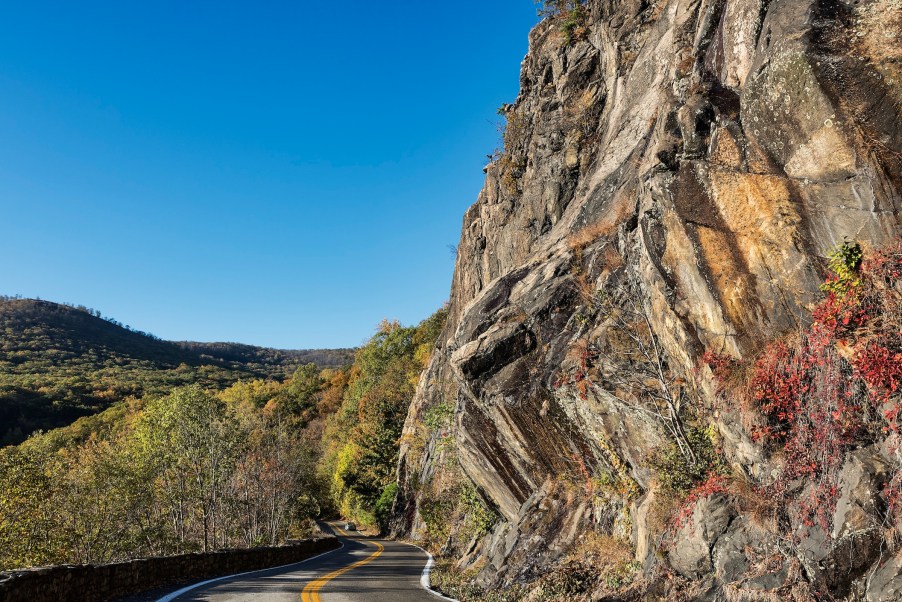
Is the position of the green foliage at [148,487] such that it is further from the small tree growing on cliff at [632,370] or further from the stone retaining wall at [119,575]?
the small tree growing on cliff at [632,370]

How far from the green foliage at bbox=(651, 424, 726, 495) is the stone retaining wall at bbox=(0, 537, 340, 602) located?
11.3m

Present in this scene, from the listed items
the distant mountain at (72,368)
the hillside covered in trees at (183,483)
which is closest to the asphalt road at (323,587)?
the hillside covered in trees at (183,483)

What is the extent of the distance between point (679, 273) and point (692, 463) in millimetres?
3621

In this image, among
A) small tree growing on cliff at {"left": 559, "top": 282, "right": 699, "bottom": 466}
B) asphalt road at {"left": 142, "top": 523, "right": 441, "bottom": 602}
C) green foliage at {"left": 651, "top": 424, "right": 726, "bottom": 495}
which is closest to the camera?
green foliage at {"left": 651, "top": 424, "right": 726, "bottom": 495}

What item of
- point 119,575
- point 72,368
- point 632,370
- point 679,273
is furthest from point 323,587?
point 72,368

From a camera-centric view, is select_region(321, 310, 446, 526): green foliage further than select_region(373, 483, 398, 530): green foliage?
Yes

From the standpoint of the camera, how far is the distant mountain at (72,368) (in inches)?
3932

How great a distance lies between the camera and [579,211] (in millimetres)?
16094

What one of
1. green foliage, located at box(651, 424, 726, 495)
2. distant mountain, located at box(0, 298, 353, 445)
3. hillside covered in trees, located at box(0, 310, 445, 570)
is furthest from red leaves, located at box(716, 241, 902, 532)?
distant mountain, located at box(0, 298, 353, 445)

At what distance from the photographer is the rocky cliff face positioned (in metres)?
7.71

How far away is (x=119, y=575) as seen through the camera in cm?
1183

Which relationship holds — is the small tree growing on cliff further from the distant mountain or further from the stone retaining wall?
the distant mountain

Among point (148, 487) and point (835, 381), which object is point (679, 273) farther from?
point (148, 487)

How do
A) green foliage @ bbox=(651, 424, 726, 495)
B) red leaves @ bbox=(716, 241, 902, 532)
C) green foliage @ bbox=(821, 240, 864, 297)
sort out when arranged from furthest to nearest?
green foliage @ bbox=(651, 424, 726, 495) → green foliage @ bbox=(821, 240, 864, 297) → red leaves @ bbox=(716, 241, 902, 532)
